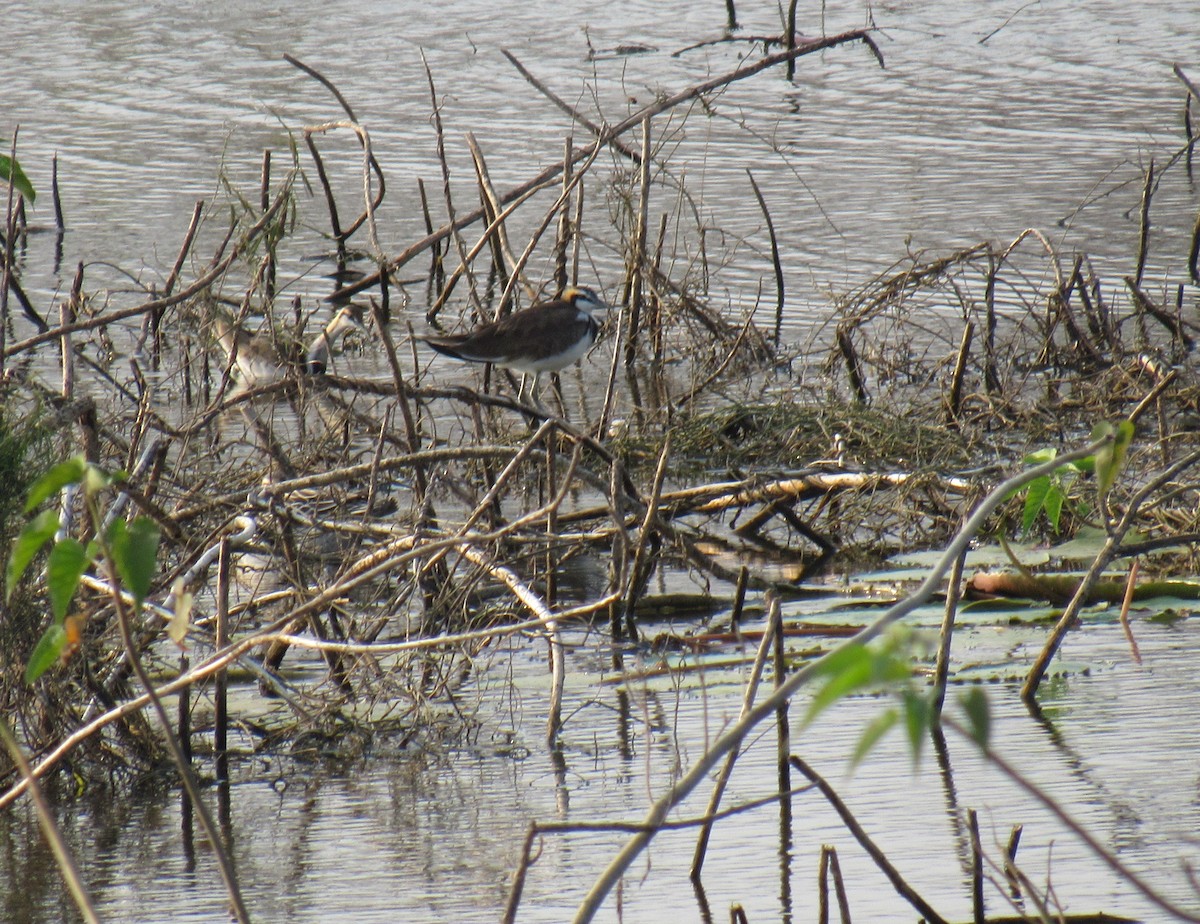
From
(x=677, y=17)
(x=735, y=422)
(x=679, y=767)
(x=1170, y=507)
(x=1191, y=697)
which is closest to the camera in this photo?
(x=679, y=767)

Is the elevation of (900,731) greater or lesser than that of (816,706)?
lesser

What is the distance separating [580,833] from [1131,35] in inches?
731

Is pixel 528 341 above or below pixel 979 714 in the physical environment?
below

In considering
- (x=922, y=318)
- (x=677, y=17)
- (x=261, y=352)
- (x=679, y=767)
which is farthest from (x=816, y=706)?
(x=677, y=17)

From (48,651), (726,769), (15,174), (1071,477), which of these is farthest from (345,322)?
(48,651)

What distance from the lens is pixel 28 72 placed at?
68.3ft

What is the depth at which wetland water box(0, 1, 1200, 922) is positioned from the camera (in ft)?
14.5

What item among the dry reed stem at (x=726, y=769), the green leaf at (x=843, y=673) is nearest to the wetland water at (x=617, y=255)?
the dry reed stem at (x=726, y=769)

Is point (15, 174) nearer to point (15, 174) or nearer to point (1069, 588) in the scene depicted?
point (15, 174)

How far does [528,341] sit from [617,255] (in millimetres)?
5074

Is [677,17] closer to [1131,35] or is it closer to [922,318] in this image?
[1131,35]

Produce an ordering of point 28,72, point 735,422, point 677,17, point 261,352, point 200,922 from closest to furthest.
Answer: point 200,922 < point 261,352 < point 735,422 < point 28,72 < point 677,17

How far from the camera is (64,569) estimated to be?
249cm

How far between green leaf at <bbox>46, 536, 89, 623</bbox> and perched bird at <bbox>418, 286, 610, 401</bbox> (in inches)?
231
